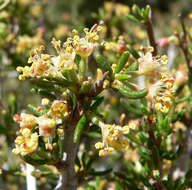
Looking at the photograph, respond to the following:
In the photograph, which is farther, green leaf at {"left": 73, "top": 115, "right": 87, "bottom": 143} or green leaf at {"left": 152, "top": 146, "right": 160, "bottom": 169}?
green leaf at {"left": 152, "top": 146, "right": 160, "bottom": 169}

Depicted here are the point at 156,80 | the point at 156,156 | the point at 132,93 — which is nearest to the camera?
the point at 132,93

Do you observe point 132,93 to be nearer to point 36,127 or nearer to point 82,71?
point 82,71

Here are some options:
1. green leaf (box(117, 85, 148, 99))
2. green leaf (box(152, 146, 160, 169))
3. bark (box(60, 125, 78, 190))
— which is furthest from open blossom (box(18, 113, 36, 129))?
green leaf (box(152, 146, 160, 169))

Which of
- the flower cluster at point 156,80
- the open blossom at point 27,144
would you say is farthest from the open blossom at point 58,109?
the flower cluster at point 156,80

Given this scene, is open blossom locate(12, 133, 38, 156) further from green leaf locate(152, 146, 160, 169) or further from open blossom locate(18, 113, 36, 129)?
green leaf locate(152, 146, 160, 169)

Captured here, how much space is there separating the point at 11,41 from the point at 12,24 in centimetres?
20

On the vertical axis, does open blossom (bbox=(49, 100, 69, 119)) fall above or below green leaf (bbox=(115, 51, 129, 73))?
below

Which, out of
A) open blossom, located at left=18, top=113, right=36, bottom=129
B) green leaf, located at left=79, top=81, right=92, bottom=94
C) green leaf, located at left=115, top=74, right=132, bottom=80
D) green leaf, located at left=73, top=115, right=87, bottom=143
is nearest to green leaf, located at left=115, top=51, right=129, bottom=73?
green leaf, located at left=115, top=74, right=132, bottom=80

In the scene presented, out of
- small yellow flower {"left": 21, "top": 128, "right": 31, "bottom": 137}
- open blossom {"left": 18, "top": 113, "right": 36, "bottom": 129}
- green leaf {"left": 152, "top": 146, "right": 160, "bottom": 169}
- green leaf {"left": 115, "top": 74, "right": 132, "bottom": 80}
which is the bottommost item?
green leaf {"left": 152, "top": 146, "right": 160, "bottom": 169}

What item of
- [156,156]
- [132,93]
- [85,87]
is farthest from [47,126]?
[156,156]

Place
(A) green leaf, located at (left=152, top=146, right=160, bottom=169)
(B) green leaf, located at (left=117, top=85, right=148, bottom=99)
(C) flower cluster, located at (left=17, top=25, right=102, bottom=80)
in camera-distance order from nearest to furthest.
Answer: (B) green leaf, located at (left=117, top=85, right=148, bottom=99) → (C) flower cluster, located at (left=17, top=25, right=102, bottom=80) → (A) green leaf, located at (left=152, top=146, right=160, bottom=169)

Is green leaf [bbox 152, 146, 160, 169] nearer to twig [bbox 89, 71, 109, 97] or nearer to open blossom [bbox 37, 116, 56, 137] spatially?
twig [bbox 89, 71, 109, 97]

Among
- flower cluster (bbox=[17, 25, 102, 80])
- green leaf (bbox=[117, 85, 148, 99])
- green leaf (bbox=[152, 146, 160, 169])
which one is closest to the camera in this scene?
green leaf (bbox=[117, 85, 148, 99])

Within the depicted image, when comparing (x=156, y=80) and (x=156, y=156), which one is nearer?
(x=156, y=80)
